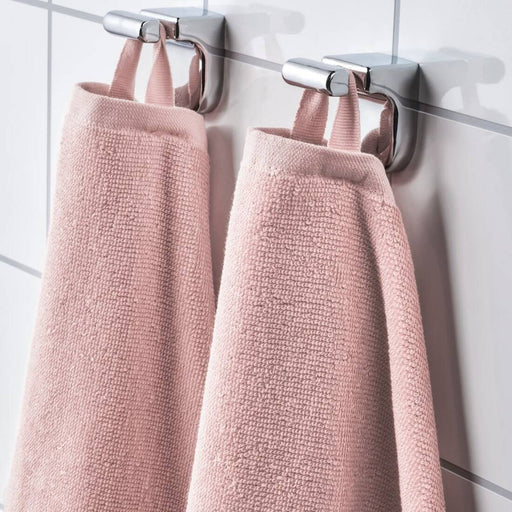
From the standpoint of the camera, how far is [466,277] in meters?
0.46

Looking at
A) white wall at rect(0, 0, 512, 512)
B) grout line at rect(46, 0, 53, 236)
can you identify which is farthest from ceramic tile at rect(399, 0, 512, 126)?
grout line at rect(46, 0, 53, 236)

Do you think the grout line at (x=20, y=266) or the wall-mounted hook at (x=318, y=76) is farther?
the grout line at (x=20, y=266)

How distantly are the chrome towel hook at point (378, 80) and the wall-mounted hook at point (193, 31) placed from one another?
12cm

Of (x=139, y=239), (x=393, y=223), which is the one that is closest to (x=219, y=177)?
(x=139, y=239)

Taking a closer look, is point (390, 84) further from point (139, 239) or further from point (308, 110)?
point (139, 239)

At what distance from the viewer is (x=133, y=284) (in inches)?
21.2

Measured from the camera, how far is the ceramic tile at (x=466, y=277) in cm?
44

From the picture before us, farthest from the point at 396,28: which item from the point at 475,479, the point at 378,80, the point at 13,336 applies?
the point at 13,336

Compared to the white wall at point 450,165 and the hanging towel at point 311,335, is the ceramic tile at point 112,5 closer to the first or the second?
the white wall at point 450,165

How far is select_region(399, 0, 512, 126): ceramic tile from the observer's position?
0.43 m

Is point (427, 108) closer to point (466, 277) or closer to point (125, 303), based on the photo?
point (466, 277)

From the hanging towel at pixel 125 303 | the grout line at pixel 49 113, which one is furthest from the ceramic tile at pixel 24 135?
the hanging towel at pixel 125 303

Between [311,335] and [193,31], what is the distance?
215 mm

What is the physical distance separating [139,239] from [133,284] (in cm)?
3
